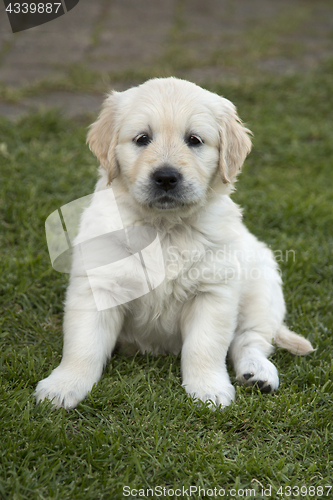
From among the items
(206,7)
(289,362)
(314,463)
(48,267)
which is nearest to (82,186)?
(48,267)

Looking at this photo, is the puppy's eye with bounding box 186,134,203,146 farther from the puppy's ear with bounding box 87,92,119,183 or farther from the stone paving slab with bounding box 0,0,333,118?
the stone paving slab with bounding box 0,0,333,118

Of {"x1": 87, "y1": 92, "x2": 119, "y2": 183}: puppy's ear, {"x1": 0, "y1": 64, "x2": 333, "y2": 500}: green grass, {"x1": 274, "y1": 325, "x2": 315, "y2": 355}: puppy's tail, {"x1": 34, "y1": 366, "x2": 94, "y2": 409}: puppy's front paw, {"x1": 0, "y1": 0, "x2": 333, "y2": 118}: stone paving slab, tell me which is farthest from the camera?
{"x1": 0, "y1": 0, "x2": 333, "y2": 118}: stone paving slab

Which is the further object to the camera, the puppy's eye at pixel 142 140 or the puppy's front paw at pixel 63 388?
the puppy's eye at pixel 142 140

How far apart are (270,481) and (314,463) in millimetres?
226

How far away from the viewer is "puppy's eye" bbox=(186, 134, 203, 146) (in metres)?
2.65

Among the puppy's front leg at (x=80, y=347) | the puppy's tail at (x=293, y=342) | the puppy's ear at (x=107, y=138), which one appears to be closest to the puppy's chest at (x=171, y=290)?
the puppy's front leg at (x=80, y=347)

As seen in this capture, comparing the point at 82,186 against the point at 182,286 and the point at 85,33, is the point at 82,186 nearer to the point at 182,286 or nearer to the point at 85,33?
the point at 182,286

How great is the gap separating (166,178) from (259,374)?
1090mm

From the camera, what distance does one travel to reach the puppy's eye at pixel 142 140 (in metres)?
2.63

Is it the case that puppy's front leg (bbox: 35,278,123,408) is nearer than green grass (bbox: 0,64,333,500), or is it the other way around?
green grass (bbox: 0,64,333,500)

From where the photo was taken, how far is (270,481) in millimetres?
2074

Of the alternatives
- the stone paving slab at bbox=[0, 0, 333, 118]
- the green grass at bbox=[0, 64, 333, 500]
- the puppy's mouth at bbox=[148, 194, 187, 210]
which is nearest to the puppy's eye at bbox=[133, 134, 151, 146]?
the puppy's mouth at bbox=[148, 194, 187, 210]

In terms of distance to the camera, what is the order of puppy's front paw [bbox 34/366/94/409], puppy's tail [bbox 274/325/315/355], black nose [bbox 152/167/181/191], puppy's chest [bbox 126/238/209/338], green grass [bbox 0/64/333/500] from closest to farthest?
green grass [bbox 0/64/333/500] < puppy's front paw [bbox 34/366/94/409] < black nose [bbox 152/167/181/191] < puppy's chest [bbox 126/238/209/338] < puppy's tail [bbox 274/325/315/355]

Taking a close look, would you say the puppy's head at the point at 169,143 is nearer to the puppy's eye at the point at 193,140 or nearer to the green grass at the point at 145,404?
the puppy's eye at the point at 193,140
